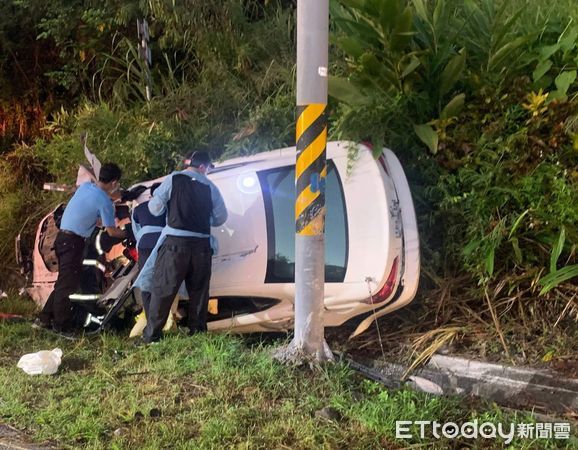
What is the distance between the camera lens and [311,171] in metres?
4.15

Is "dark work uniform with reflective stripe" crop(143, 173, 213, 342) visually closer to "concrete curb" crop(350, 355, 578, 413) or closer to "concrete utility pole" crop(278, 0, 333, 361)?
"concrete utility pole" crop(278, 0, 333, 361)

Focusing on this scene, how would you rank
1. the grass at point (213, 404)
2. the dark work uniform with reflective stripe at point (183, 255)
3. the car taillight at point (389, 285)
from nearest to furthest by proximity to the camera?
the grass at point (213, 404)
the car taillight at point (389, 285)
the dark work uniform with reflective stripe at point (183, 255)

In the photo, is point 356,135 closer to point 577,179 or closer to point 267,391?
point 577,179

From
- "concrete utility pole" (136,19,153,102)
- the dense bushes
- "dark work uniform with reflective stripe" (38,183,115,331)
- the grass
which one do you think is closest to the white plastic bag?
the grass

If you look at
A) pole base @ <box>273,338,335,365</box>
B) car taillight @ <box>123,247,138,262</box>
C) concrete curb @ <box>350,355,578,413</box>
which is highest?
car taillight @ <box>123,247,138,262</box>

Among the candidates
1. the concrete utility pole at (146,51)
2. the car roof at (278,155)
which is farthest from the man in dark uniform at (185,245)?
the concrete utility pole at (146,51)

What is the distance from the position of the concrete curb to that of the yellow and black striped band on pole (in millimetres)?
1059

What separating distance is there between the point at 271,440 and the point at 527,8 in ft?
13.5

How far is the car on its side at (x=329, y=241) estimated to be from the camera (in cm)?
434

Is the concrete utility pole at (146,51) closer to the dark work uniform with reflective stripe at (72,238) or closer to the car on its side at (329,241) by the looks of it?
the dark work uniform with reflective stripe at (72,238)

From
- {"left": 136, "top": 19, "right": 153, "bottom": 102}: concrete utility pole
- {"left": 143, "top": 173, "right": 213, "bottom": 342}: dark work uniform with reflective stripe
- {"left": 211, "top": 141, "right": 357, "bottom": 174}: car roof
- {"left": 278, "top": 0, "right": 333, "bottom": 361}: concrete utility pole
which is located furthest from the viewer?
{"left": 136, "top": 19, "right": 153, "bottom": 102}: concrete utility pole

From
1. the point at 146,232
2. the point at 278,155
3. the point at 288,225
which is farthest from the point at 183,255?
the point at 278,155

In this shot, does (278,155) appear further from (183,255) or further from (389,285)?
(389,285)

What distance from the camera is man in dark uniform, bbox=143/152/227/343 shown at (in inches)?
196
